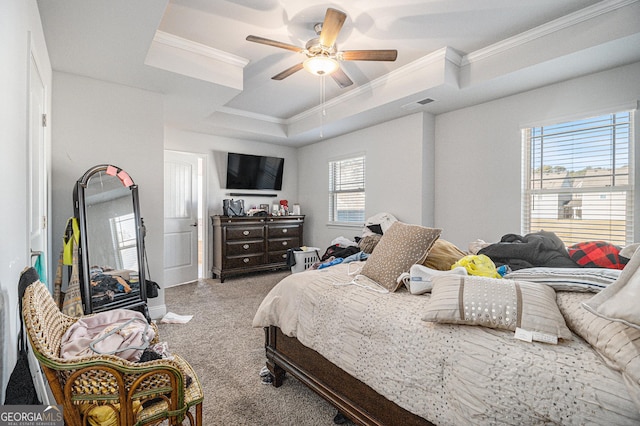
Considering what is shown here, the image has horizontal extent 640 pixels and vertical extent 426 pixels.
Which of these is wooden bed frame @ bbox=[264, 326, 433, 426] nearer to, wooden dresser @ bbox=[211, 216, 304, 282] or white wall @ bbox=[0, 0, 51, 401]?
white wall @ bbox=[0, 0, 51, 401]

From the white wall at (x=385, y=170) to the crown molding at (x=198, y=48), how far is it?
227cm

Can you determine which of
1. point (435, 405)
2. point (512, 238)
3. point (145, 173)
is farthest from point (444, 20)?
point (145, 173)

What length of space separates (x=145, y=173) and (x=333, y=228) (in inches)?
125

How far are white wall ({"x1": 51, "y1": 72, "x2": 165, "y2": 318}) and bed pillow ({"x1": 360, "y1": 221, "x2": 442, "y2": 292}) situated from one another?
2.54 metres

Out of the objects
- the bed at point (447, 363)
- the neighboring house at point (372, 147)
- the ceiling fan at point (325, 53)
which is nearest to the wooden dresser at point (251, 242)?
the neighboring house at point (372, 147)

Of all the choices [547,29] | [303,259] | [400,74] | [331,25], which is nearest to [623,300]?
[331,25]

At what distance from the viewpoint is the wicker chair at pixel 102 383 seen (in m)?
0.96

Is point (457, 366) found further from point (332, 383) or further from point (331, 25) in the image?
point (331, 25)

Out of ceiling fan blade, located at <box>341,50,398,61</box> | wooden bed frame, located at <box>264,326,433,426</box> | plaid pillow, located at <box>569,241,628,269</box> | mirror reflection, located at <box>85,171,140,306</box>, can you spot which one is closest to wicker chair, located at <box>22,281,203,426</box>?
wooden bed frame, located at <box>264,326,433,426</box>

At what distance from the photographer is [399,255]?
1831 mm

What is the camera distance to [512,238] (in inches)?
88.7

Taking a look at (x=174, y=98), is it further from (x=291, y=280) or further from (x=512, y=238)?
(x=512, y=238)

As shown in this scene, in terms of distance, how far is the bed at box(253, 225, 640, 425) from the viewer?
2.88ft

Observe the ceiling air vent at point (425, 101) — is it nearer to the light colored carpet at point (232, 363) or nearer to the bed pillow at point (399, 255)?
the bed pillow at point (399, 255)
